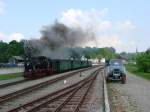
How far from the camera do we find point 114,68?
36.9 metres

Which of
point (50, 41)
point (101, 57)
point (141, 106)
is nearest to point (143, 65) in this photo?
point (50, 41)

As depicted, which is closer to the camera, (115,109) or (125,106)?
(115,109)

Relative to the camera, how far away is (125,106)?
17.8 metres

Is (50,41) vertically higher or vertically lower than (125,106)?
higher

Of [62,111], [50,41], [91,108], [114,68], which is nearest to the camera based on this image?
[62,111]

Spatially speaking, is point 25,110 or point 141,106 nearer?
point 25,110

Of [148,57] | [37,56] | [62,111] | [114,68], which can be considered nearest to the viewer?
[62,111]

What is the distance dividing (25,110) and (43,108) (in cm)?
106

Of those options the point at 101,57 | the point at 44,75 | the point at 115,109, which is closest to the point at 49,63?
the point at 44,75

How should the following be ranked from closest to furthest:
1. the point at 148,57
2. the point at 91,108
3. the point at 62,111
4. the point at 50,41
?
1. the point at 62,111
2. the point at 91,108
3. the point at 50,41
4. the point at 148,57

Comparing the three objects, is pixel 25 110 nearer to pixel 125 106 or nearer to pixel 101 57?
pixel 125 106

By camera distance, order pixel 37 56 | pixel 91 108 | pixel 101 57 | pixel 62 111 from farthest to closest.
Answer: pixel 101 57 → pixel 37 56 → pixel 91 108 → pixel 62 111

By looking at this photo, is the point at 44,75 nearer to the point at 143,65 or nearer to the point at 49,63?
the point at 49,63

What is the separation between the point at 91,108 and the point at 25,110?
296 centimetres
